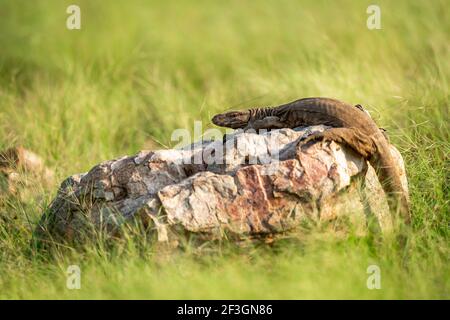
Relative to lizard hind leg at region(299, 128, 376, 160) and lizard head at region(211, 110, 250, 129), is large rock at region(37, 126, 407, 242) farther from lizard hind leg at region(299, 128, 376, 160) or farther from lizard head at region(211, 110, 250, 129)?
lizard head at region(211, 110, 250, 129)

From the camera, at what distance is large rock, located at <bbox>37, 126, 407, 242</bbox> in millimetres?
4797

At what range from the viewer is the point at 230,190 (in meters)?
4.83

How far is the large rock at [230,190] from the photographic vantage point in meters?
4.80

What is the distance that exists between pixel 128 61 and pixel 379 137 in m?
6.26

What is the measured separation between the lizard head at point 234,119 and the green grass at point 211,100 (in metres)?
0.66

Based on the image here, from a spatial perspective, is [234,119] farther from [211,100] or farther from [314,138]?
[211,100]

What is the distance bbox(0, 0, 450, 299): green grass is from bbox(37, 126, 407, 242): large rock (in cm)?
17

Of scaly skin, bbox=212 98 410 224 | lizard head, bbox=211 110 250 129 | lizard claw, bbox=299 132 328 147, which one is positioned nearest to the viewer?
lizard claw, bbox=299 132 328 147

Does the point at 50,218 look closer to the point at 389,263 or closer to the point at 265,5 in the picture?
the point at 389,263

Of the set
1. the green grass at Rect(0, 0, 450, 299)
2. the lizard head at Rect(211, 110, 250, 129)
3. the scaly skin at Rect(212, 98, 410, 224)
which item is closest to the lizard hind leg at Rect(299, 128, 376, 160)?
the scaly skin at Rect(212, 98, 410, 224)

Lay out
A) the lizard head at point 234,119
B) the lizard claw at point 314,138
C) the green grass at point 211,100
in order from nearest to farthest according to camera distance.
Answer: the green grass at point 211,100
the lizard claw at point 314,138
the lizard head at point 234,119

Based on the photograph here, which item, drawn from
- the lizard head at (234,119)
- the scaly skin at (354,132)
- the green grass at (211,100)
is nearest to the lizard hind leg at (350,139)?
the scaly skin at (354,132)

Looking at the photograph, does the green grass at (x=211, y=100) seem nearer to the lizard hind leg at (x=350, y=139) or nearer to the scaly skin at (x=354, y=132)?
the scaly skin at (x=354, y=132)

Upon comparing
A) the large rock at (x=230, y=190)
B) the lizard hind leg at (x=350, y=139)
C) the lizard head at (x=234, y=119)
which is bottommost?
the large rock at (x=230, y=190)
